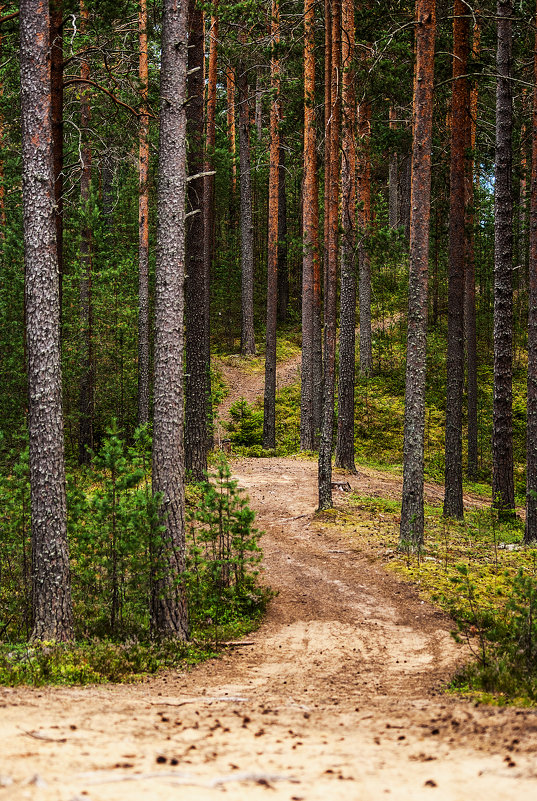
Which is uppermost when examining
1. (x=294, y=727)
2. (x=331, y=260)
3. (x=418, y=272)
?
(x=331, y=260)

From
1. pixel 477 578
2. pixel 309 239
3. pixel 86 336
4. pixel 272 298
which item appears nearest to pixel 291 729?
pixel 477 578

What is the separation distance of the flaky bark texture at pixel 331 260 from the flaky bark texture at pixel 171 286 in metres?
5.72

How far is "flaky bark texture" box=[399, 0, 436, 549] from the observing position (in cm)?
1093

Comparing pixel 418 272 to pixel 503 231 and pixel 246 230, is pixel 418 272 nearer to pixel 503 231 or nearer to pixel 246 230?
pixel 503 231

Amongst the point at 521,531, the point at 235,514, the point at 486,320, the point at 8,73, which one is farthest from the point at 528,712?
the point at 486,320

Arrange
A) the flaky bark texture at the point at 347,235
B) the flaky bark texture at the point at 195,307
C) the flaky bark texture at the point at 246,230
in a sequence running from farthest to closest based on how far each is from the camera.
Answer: the flaky bark texture at the point at 246,230 → the flaky bark texture at the point at 347,235 → the flaky bark texture at the point at 195,307

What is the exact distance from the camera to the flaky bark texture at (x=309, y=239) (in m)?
16.9

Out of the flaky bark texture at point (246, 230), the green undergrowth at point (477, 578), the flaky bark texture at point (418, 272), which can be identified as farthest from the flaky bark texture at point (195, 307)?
the flaky bark texture at point (246, 230)

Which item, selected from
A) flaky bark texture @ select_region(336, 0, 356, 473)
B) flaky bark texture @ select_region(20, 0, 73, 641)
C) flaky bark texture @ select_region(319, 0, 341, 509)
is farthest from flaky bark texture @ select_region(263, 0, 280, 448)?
flaky bark texture @ select_region(20, 0, 73, 641)

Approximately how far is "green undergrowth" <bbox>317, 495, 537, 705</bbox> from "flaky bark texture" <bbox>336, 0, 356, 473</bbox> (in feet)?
9.63

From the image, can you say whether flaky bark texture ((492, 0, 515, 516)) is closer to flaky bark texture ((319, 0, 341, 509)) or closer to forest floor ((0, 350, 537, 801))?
flaky bark texture ((319, 0, 341, 509))

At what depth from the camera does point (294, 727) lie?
15.6 feet

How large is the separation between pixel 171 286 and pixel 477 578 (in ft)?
20.6

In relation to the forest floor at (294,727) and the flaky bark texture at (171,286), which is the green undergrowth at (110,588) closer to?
the flaky bark texture at (171,286)
